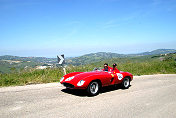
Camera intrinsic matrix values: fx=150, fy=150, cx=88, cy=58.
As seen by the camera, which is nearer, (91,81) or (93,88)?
(91,81)

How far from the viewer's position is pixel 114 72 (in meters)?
7.47

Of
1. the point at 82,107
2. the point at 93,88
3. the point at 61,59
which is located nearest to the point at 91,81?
the point at 93,88

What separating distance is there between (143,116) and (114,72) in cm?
339

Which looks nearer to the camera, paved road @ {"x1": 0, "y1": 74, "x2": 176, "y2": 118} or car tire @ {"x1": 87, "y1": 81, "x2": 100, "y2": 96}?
paved road @ {"x1": 0, "y1": 74, "x2": 176, "y2": 118}

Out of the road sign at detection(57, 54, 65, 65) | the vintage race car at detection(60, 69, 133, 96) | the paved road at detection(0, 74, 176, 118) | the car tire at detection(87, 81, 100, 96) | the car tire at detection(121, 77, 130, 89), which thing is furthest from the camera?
the road sign at detection(57, 54, 65, 65)

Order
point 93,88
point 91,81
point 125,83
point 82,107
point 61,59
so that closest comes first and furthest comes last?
point 82,107 → point 91,81 → point 93,88 → point 125,83 → point 61,59

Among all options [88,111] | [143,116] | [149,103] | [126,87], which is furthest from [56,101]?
[126,87]

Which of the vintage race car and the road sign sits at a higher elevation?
the road sign

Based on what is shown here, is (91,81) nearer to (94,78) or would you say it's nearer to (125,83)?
(94,78)

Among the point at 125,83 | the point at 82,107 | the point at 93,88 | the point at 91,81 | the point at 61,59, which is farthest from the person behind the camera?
the point at 61,59

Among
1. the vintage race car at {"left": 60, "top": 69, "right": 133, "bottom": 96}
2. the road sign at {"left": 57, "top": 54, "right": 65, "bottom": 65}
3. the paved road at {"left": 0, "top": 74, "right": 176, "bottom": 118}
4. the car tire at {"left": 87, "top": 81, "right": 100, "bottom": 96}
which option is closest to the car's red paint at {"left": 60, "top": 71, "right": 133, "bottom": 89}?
the vintage race car at {"left": 60, "top": 69, "right": 133, "bottom": 96}

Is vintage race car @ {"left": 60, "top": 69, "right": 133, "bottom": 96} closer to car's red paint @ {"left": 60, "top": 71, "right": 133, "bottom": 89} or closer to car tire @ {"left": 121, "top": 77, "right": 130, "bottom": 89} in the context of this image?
car's red paint @ {"left": 60, "top": 71, "right": 133, "bottom": 89}

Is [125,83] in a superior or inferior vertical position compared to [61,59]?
inferior

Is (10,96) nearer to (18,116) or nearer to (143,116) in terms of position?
(18,116)
